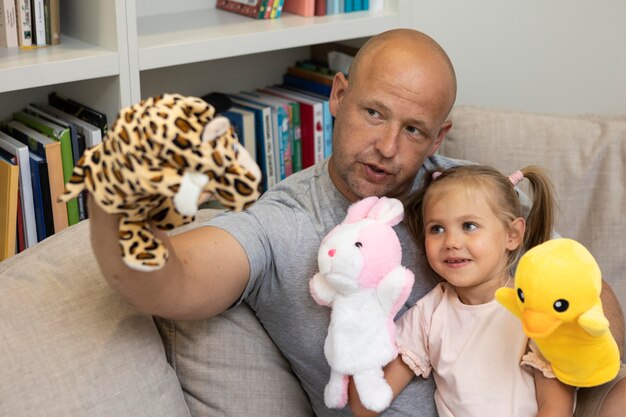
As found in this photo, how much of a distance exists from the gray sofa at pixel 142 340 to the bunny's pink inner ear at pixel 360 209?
10.4 inches

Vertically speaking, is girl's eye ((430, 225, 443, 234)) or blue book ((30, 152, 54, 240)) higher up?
girl's eye ((430, 225, 443, 234))

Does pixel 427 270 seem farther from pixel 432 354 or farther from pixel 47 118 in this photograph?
pixel 47 118

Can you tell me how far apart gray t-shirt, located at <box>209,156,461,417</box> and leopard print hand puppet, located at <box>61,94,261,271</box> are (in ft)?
1.36

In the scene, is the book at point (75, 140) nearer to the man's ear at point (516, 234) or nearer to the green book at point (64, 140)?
the green book at point (64, 140)

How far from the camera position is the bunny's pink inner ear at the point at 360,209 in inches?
55.8

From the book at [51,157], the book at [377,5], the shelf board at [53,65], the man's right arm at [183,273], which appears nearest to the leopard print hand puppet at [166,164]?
the man's right arm at [183,273]

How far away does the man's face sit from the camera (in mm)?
1521

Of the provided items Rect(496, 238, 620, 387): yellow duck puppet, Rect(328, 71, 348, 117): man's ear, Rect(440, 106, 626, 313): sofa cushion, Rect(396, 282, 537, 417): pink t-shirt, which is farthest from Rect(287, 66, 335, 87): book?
Rect(496, 238, 620, 387): yellow duck puppet

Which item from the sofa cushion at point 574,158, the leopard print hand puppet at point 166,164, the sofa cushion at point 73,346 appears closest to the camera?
the leopard print hand puppet at point 166,164

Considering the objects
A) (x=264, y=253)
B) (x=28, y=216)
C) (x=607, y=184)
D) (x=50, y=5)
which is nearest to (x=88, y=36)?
(x=50, y=5)

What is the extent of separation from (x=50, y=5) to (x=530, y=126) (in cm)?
106

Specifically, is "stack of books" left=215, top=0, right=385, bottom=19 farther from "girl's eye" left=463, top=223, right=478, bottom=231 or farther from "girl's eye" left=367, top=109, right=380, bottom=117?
"girl's eye" left=463, top=223, right=478, bottom=231

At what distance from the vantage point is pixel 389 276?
137 cm

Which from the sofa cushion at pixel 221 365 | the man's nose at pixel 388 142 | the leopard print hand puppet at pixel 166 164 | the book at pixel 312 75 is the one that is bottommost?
the sofa cushion at pixel 221 365
